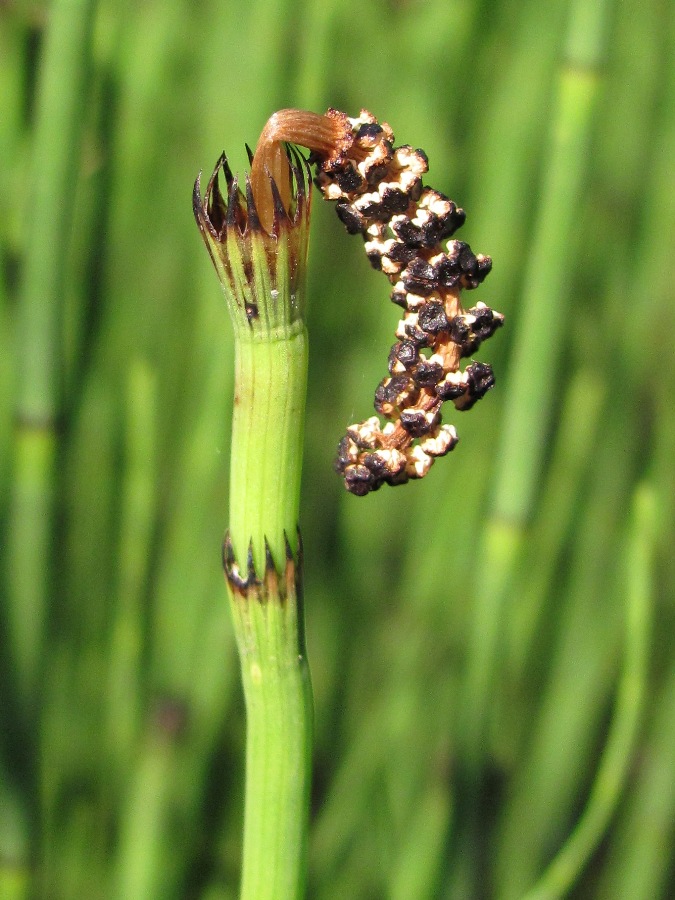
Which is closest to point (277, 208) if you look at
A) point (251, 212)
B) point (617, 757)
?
point (251, 212)

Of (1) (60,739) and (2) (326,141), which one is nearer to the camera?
(2) (326,141)

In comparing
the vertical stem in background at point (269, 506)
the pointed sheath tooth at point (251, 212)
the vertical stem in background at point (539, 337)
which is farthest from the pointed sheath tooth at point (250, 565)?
the vertical stem in background at point (539, 337)

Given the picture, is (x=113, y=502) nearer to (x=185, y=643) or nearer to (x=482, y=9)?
(x=185, y=643)

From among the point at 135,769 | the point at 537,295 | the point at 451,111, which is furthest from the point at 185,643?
the point at 451,111

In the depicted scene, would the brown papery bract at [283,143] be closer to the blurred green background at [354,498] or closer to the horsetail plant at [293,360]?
the horsetail plant at [293,360]

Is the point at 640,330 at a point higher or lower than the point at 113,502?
higher

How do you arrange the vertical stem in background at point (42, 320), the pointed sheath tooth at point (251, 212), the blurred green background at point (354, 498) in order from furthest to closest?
the blurred green background at point (354, 498) < the vertical stem in background at point (42, 320) < the pointed sheath tooth at point (251, 212)
